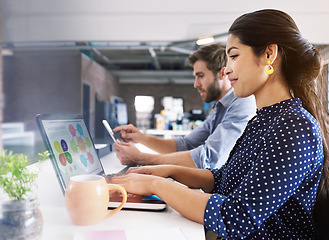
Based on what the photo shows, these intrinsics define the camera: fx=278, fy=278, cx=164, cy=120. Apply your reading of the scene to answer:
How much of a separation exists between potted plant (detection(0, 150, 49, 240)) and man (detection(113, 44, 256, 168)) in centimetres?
84

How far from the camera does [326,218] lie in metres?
0.74

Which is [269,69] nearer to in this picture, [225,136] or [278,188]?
[278,188]

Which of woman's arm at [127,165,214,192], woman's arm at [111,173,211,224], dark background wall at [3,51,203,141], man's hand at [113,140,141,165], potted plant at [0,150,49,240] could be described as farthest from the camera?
dark background wall at [3,51,203,141]

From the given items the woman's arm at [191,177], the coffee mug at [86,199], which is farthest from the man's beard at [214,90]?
the coffee mug at [86,199]

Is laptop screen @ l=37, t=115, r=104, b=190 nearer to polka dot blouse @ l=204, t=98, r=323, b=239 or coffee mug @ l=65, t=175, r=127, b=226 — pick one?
coffee mug @ l=65, t=175, r=127, b=226

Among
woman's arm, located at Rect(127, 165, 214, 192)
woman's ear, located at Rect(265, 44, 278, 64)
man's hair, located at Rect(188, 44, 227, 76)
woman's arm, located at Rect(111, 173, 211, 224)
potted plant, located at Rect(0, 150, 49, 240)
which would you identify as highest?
man's hair, located at Rect(188, 44, 227, 76)

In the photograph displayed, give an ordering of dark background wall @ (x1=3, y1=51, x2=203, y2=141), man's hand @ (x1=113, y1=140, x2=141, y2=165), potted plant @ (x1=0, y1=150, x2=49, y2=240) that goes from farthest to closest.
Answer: dark background wall @ (x1=3, y1=51, x2=203, y2=141) → man's hand @ (x1=113, y1=140, x2=141, y2=165) → potted plant @ (x1=0, y1=150, x2=49, y2=240)

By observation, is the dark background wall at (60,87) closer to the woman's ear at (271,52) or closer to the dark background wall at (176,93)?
the dark background wall at (176,93)

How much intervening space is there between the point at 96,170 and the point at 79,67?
6.46 metres

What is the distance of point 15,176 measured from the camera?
47cm

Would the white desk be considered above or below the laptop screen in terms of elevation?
below

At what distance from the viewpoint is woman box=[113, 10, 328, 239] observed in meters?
0.63

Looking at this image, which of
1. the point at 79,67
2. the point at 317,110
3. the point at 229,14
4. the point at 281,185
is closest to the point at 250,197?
the point at 281,185

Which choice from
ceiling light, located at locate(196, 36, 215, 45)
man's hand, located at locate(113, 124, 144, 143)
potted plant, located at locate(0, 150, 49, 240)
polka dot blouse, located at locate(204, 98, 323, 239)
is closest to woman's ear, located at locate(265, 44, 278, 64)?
polka dot blouse, located at locate(204, 98, 323, 239)
